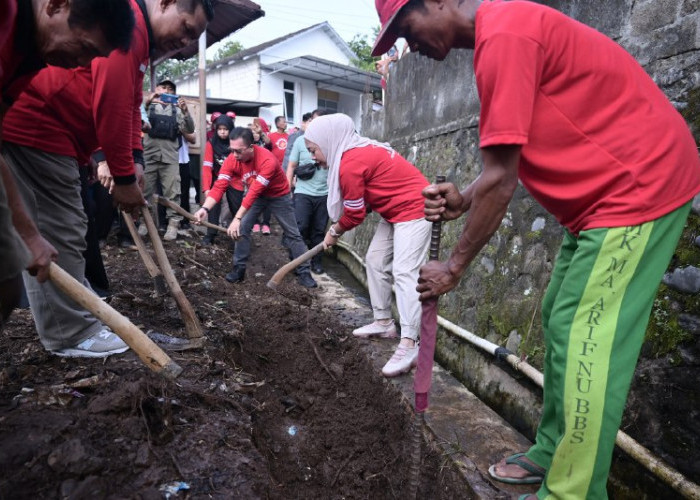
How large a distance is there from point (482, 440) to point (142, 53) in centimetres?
281

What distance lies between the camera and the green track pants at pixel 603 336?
1372mm

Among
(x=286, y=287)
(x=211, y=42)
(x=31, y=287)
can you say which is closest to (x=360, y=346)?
(x=286, y=287)

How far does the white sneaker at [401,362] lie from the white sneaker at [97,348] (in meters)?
1.73

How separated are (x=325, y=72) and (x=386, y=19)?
18617 mm

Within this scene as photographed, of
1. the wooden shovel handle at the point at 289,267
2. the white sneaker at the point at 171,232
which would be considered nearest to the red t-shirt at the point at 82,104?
the wooden shovel handle at the point at 289,267

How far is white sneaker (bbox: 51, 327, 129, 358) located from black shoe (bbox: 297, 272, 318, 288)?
3.03 meters

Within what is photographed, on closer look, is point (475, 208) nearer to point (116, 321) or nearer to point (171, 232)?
point (116, 321)

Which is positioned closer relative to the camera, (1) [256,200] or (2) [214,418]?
(2) [214,418]

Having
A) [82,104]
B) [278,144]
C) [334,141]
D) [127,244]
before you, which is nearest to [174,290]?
[82,104]

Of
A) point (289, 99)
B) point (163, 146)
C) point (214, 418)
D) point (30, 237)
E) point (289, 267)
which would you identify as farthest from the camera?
point (289, 99)

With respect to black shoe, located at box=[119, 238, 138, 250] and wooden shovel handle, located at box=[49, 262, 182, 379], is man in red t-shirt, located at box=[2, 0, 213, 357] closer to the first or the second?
wooden shovel handle, located at box=[49, 262, 182, 379]

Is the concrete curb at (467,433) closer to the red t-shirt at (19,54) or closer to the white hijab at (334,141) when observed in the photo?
the white hijab at (334,141)

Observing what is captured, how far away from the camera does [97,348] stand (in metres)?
2.56

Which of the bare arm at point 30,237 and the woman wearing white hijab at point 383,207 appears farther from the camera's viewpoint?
the woman wearing white hijab at point 383,207
